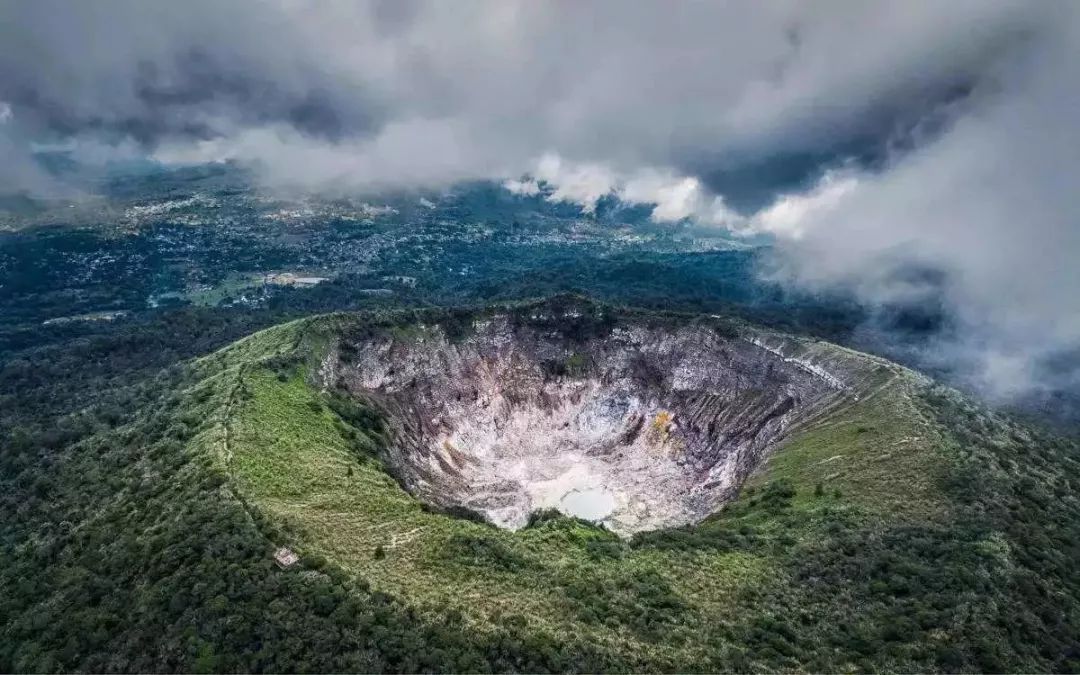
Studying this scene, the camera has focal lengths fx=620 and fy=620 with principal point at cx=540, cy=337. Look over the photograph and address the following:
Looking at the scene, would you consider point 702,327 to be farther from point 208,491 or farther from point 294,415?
point 208,491

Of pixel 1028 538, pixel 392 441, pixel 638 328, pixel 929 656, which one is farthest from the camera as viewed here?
pixel 638 328

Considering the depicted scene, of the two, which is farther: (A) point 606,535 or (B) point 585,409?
(B) point 585,409

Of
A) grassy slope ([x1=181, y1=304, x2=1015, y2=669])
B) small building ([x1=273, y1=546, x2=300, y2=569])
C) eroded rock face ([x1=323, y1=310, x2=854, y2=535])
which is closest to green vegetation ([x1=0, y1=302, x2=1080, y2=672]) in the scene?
grassy slope ([x1=181, y1=304, x2=1015, y2=669])

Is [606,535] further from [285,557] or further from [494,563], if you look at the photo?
[285,557]

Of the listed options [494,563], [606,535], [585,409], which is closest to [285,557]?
[494,563]

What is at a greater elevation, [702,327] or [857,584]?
[702,327]

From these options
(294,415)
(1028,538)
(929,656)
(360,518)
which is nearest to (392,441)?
(294,415)
